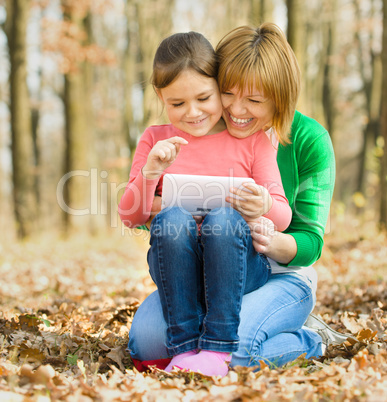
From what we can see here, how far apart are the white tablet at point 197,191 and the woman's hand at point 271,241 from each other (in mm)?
195

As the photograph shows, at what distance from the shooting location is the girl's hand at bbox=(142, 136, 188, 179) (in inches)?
87.0

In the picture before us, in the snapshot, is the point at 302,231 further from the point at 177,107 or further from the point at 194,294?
the point at 177,107

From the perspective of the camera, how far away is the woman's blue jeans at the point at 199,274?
2.12m

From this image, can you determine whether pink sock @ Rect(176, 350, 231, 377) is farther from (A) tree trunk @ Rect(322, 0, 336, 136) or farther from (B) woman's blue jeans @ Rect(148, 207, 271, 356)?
(A) tree trunk @ Rect(322, 0, 336, 136)

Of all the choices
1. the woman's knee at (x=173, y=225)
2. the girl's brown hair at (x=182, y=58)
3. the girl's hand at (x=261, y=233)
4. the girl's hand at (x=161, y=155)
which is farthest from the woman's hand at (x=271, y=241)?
the girl's brown hair at (x=182, y=58)

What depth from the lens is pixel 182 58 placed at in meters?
2.36

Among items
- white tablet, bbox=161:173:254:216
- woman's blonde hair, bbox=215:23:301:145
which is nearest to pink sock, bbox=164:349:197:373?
white tablet, bbox=161:173:254:216

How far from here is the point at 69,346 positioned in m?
2.54

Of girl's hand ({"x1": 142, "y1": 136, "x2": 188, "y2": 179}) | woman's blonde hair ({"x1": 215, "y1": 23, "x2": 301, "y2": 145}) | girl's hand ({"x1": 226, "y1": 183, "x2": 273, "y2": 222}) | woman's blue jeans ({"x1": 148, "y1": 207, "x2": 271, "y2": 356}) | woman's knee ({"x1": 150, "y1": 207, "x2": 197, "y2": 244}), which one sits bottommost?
woman's blue jeans ({"x1": 148, "y1": 207, "x2": 271, "y2": 356})

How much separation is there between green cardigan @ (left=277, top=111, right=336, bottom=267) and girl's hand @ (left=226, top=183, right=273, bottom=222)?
41cm

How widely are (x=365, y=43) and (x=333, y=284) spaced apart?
45.2ft

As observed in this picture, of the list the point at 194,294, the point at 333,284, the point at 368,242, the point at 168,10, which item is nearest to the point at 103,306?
the point at 194,294

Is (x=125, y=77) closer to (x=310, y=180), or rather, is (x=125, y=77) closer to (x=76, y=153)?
(x=76, y=153)

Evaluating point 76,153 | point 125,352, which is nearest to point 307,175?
point 125,352
